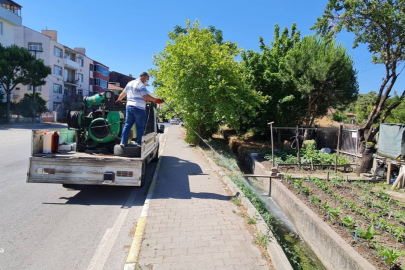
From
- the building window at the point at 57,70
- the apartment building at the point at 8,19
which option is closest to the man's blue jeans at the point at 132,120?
the apartment building at the point at 8,19

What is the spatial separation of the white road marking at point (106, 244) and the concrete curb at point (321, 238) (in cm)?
349

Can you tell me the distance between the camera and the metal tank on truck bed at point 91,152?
5953 millimetres

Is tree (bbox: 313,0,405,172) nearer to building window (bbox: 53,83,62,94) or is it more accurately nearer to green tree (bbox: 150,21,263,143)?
green tree (bbox: 150,21,263,143)

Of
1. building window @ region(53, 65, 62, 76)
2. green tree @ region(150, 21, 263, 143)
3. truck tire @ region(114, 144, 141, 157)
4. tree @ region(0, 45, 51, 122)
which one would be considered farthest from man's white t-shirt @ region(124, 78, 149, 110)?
building window @ region(53, 65, 62, 76)

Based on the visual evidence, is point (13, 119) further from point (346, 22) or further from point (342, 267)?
point (342, 267)

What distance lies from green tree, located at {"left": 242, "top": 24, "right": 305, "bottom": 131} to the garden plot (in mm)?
8766

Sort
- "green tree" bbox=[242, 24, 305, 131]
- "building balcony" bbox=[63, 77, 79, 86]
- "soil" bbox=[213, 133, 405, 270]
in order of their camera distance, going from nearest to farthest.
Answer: "soil" bbox=[213, 133, 405, 270] < "green tree" bbox=[242, 24, 305, 131] < "building balcony" bbox=[63, 77, 79, 86]

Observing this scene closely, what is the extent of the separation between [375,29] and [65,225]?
13661 millimetres

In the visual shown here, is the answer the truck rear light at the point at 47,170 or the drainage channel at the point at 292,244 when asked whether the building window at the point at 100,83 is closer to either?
the drainage channel at the point at 292,244

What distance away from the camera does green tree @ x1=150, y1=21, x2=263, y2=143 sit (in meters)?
13.5

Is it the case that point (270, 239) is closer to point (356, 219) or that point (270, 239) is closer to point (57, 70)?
point (356, 219)

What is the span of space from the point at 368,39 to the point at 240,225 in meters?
11.5

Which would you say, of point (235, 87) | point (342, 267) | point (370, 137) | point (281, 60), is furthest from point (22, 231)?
point (281, 60)

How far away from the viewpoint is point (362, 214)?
6.45 meters
